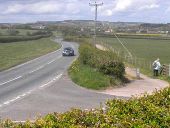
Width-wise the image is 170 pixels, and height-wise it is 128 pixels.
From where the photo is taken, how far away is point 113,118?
8094mm

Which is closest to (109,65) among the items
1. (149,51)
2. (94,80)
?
(94,80)

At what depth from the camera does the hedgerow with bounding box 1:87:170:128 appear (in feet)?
25.2

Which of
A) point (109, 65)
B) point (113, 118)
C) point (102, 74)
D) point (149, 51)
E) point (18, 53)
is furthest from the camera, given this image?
point (149, 51)

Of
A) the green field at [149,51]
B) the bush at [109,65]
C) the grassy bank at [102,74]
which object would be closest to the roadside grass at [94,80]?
the grassy bank at [102,74]

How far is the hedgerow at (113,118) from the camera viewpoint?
7672mm

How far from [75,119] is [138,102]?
6.02ft

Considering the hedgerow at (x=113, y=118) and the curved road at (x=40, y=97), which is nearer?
the hedgerow at (x=113, y=118)

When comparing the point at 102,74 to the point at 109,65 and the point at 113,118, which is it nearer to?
the point at 109,65

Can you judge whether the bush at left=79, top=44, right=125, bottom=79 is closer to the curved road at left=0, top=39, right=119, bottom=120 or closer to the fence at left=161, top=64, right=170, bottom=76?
the curved road at left=0, top=39, right=119, bottom=120

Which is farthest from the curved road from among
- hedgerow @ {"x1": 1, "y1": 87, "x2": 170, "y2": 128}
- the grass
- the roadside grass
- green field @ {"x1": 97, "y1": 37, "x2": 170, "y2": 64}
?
green field @ {"x1": 97, "y1": 37, "x2": 170, "y2": 64}

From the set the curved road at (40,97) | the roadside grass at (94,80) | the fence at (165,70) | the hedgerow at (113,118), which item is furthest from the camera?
the fence at (165,70)

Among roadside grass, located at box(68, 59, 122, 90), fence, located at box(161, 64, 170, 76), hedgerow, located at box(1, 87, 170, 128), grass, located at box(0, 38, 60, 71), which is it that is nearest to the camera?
hedgerow, located at box(1, 87, 170, 128)

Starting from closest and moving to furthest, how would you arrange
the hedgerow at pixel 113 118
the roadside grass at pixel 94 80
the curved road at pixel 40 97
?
the hedgerow at pixel 113 118 < the curved road at pixel 40 97 < the roadside grass at pixel 94 80

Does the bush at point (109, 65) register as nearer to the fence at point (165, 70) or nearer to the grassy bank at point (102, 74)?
the grassy bank at point (102, 74)
